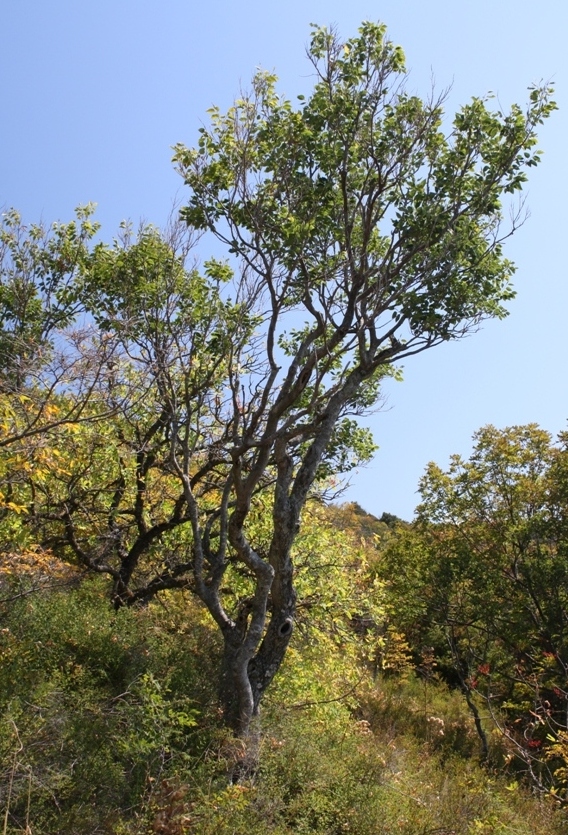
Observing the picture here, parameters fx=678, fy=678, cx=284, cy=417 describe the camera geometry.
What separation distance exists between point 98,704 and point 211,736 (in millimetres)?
1354

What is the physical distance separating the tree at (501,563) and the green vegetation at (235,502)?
Result: 19.0 ft

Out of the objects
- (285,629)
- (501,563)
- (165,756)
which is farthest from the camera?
(501,563)

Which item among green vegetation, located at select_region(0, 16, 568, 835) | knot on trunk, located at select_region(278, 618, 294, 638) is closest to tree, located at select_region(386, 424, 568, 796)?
green vegetation, located at select_region(0, 16, 568, 835)

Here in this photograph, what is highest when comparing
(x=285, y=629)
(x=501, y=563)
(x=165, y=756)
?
(x=501, y=563)

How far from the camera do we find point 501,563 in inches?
748

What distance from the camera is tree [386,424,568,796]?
17984 mm

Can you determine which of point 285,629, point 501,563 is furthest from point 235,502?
point 501,563

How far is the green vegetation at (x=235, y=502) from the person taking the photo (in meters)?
6.96

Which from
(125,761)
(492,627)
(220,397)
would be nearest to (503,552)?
(492,627)

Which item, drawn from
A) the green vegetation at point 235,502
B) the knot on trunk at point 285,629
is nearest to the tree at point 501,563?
the green vegetation at point 235,502

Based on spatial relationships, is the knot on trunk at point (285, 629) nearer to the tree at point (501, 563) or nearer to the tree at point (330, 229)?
the tree at point (330, 229)

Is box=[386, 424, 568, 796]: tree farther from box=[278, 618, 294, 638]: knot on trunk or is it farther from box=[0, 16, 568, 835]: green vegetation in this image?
box=[278, 618, 294, 638]: knot on trunk

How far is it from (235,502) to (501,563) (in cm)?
1183

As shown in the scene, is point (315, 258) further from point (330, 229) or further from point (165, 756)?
point (165, 756)
